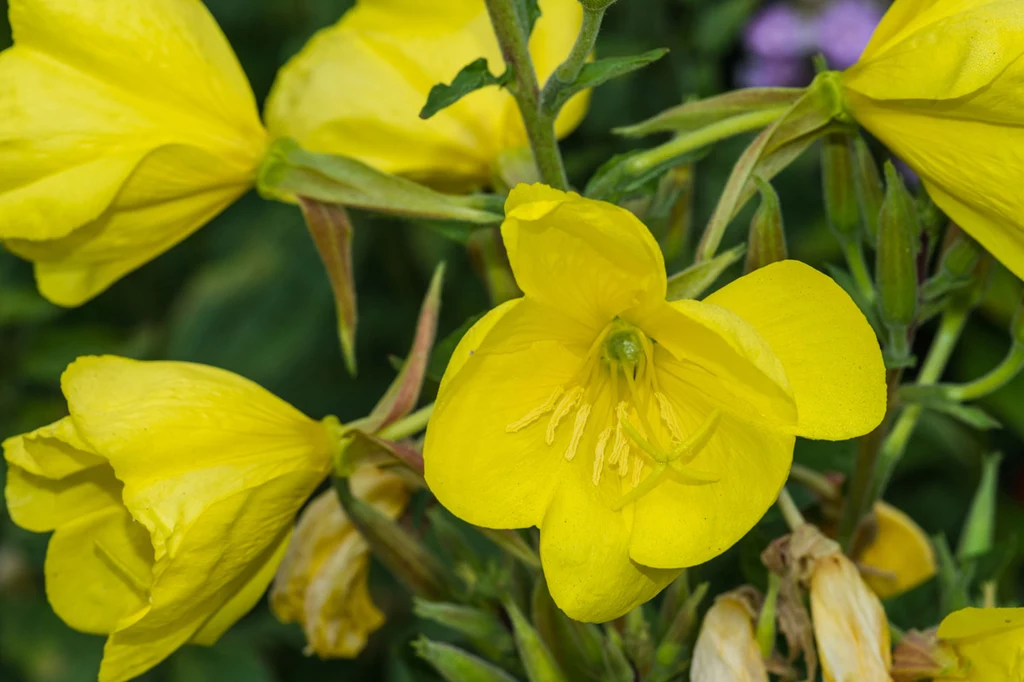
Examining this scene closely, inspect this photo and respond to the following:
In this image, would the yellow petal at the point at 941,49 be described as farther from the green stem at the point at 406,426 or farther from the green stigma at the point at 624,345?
the green stem at the point at 406,426

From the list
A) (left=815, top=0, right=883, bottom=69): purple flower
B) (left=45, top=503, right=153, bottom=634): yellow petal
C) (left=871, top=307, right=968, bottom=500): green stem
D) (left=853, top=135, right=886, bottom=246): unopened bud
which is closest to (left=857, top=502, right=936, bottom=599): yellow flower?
(left=871, top=307, right=968, bottom=500): green stem

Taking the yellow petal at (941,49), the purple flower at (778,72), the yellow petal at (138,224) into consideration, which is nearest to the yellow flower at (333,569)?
the yellow petal at (138,224)

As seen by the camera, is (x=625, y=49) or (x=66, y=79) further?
(x=625, y=49)

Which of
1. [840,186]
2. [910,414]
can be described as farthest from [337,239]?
[910,414]

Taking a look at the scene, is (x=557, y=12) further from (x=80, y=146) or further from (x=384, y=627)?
(x=384, y=627)

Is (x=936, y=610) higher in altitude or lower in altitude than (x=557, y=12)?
lower

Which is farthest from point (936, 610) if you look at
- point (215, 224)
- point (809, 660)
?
point (215, 224)

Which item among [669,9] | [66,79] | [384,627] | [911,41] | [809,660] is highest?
[66,79]

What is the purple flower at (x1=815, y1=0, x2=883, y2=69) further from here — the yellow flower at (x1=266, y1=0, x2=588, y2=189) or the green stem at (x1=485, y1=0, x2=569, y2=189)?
the green stem at (x1=485, y1=0, x2=569, y2=189)
